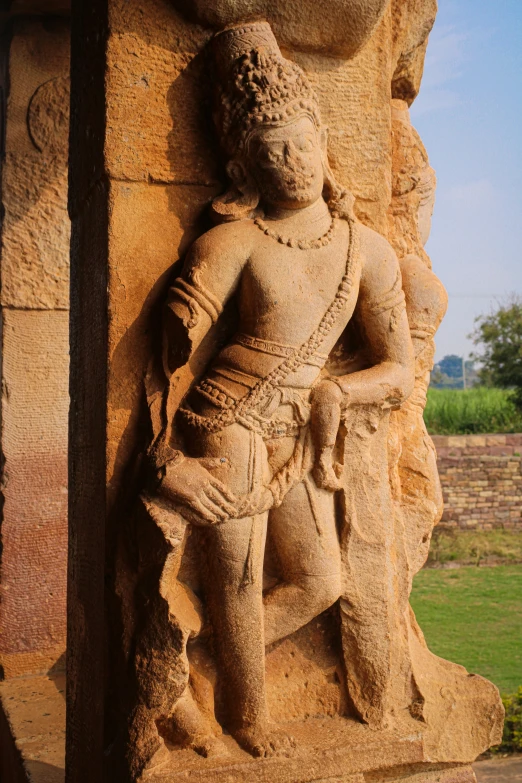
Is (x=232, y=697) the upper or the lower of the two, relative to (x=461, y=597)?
upper

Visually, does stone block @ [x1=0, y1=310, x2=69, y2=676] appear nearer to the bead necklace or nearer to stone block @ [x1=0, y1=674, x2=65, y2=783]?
stone block @ [x1=0, y1=674, x2=65, y2=783]

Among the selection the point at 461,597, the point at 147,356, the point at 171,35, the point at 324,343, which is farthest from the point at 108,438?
the point at 461,597

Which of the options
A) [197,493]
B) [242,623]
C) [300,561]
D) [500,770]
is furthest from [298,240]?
[500,770]

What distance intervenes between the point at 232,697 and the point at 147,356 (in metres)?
1.12

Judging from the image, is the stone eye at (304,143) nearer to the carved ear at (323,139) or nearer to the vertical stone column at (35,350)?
the carved ear at (323,139)

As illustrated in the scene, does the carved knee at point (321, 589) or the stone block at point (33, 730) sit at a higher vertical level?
the carved knee at point (321, 589)

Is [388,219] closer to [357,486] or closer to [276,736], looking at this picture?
[357,486]

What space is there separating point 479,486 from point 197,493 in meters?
9.73

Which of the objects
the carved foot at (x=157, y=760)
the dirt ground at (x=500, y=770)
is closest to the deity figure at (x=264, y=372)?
the carved foot at (x=157, y=760)

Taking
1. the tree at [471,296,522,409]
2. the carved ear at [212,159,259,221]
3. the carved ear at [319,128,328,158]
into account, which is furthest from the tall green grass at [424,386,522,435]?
the carved ear at [212,159,259,221]

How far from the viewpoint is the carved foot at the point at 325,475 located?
272 cm

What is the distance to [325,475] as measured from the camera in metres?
2.72

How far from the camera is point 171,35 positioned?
109 inches

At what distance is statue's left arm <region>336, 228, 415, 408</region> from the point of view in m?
2.77
